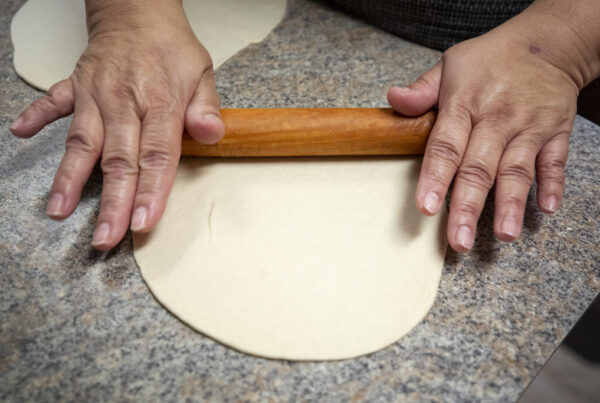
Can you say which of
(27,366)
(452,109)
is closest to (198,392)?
(27,366)

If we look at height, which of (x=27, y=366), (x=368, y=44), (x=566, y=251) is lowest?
(x=27, y=366)

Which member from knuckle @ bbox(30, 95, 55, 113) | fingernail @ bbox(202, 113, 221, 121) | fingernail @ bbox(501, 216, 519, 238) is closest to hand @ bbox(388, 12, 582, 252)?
fingernail @ bbox(501, 216, 519, 238)

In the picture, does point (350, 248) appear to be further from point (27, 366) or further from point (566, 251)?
point (27, 366)

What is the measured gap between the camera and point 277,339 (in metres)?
0.80

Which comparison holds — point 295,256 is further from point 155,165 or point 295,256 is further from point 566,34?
point 566,34

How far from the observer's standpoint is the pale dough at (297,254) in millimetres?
818

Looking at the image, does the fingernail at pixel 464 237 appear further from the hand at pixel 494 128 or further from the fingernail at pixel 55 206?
the fingernail at pixel 55 206

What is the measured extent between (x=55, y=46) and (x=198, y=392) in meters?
1.23

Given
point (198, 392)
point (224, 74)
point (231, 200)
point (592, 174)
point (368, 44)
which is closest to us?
point (198, 392)

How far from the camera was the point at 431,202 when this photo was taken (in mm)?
860

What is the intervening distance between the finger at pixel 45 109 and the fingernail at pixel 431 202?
810 millimetres

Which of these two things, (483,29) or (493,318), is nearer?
(493,318)

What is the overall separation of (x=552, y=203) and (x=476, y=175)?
0.19 metres

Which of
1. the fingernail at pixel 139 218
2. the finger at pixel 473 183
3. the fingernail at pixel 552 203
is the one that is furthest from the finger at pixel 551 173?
the fingernail at pixel 139 218
